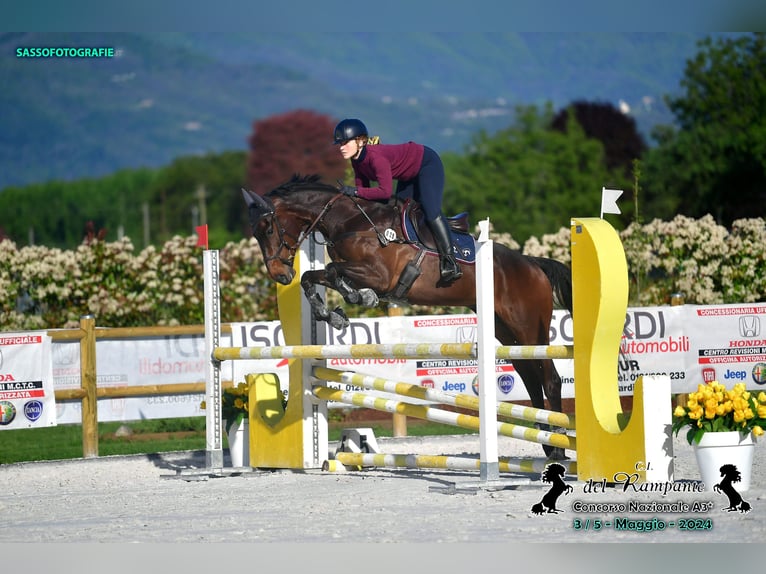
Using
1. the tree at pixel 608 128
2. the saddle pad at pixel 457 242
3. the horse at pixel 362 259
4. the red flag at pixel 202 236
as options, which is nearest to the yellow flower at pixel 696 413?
the horse at pixel 362 259

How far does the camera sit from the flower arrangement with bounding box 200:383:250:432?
7.74 m

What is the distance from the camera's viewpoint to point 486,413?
600 cm

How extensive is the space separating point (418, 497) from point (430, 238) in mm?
1827

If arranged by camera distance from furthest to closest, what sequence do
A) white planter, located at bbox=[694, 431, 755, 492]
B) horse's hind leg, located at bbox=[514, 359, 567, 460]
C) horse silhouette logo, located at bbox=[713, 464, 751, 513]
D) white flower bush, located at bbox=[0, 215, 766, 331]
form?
white flower bush, located at bbox=[0, 215, 766, 331], horse's hind leg, located at bbox=[514, 359, 567, 460], white planter, located at bbox=[694, 431, 755, 492], horse silhouette logo, located at bbox=[713, 464, 751, 513]

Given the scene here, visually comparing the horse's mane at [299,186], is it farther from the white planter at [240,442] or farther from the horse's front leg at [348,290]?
the white planter at [240,442]

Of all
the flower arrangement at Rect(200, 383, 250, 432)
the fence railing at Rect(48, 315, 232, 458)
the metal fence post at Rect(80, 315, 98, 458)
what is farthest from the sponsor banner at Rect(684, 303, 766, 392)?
the metal fence post at Rect(80, 315, 98, 458)

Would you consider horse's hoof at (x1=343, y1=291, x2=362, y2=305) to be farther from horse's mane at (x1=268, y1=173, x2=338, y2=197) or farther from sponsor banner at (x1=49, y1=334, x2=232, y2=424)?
sponsor banner at (x1=49, y1=334, x2=232, y2=424)

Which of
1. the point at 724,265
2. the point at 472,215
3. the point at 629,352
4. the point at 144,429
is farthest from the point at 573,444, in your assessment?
the point at 472,215

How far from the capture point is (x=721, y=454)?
18.3 ft

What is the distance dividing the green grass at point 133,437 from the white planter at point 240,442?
1866 millimetres

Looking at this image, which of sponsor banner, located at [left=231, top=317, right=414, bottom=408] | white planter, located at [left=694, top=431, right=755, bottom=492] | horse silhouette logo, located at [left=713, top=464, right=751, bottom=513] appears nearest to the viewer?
horse silhouette logo, located at [left=713, top=464, right=751, bottom=513]

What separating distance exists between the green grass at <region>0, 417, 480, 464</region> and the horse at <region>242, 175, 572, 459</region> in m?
3.12

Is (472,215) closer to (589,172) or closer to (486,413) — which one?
(589,172)

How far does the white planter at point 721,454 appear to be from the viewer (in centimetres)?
558
